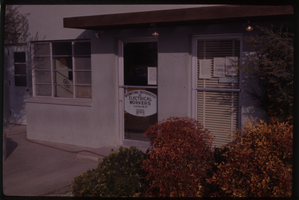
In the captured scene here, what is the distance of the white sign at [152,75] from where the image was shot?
23.5 feet

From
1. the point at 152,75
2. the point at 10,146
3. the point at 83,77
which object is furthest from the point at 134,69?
the point at 10,146

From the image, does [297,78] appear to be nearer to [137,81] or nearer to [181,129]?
[181,129]

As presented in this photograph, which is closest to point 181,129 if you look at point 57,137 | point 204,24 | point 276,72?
point 276,72

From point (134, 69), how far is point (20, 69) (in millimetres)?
5158

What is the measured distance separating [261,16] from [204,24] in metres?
1.32

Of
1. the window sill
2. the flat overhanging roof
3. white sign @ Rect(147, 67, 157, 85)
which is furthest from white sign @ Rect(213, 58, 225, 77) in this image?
the window sill

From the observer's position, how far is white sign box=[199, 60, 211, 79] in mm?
6609

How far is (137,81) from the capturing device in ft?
24.4

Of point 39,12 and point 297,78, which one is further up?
point 39,12

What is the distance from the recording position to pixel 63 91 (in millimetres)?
8500

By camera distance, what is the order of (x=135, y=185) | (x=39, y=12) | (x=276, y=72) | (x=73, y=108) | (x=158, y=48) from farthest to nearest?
(x=39, y=12) < (x=73, y=108) < (x=158, y=48) < (x=276, y=72) < (x=135, y=185)

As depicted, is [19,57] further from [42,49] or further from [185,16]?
[185,16]

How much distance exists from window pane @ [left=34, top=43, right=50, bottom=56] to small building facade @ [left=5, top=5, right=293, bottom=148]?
0.03m

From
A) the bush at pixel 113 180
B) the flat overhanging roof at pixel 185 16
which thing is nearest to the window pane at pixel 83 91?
the flat overhanging roof at pixel 185 16
